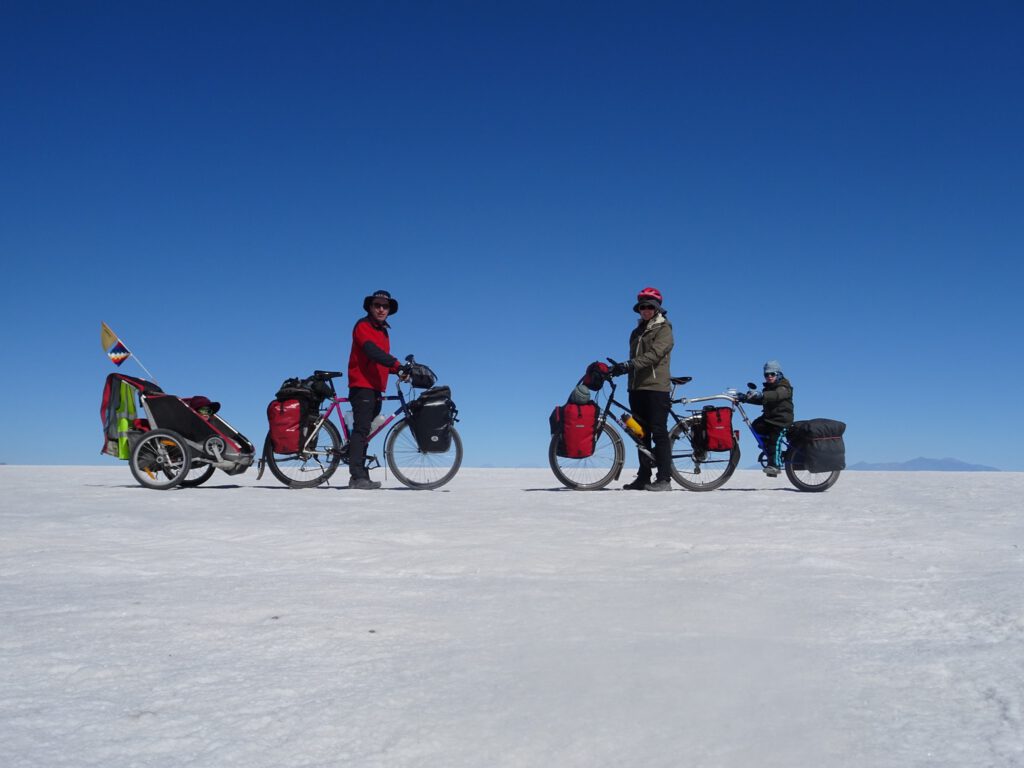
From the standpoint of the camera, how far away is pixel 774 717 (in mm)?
1892

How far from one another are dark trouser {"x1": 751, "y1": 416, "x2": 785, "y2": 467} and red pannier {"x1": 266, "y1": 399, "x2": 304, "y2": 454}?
5.55 m

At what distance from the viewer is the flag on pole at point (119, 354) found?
9555mm

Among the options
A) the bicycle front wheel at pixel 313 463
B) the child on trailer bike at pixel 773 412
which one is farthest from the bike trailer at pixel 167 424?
the child on trailer bike at pixel 773 412

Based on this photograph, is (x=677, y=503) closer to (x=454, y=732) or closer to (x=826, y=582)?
(x=826, y=582)

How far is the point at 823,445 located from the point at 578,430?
9.64 ft

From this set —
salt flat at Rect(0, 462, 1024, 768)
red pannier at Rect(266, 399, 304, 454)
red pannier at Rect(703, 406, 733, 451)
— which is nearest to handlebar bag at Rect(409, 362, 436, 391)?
red pannier at Rect(266, 399, 304, 454)

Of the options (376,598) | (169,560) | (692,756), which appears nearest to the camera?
(692,756)

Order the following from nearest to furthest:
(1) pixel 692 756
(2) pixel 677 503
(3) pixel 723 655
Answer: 1. (1) pixel 692 756
2. (3) pixel 723 655
3. (2) pixel 677 503

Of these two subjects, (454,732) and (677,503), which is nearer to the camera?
(454,732)

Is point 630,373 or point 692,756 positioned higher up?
point 630,373

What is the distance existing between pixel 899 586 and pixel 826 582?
0.95 feet

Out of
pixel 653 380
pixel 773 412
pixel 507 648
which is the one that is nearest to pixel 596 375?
pixel 653 380

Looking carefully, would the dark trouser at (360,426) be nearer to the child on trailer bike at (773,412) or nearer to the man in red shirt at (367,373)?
the man in red shirt at (367,373)

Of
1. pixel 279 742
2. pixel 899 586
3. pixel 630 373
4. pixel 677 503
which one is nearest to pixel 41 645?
pixel 279 742
